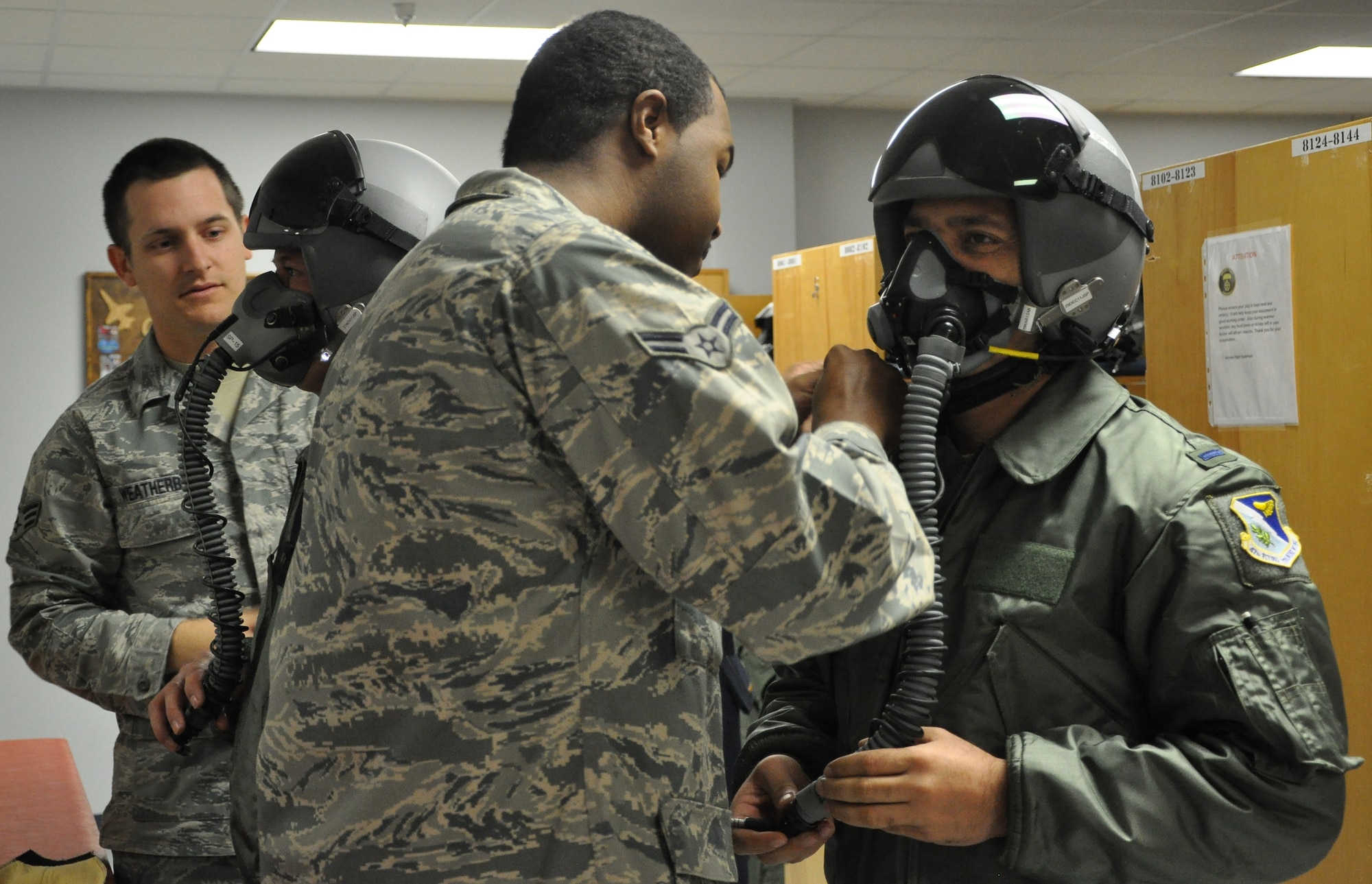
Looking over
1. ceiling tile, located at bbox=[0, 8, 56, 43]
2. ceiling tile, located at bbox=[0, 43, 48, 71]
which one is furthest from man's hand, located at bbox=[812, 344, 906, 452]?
ceiling tile, located at bbox=[0, 43, 48, 71]

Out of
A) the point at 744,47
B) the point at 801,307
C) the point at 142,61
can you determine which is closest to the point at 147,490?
the point at 801,307

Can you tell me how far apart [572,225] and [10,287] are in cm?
668

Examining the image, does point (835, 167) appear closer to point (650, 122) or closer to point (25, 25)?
point (25, 25)

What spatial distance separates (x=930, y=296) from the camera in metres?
1.38

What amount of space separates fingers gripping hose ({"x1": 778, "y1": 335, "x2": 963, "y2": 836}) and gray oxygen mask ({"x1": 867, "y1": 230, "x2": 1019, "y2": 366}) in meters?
0.12

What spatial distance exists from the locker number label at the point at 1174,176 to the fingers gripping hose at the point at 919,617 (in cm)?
147

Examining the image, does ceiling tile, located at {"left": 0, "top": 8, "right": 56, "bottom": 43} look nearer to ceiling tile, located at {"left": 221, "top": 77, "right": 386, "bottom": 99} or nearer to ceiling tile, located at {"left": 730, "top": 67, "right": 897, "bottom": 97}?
ceiling tile, located at {"left": 221, "top": 77, "right": 386, "bottom": 99}

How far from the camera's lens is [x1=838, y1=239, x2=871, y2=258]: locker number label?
4.19m

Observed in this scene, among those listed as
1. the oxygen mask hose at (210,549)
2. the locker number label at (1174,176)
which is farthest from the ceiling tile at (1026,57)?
the oxygen mask hose at (210,549)

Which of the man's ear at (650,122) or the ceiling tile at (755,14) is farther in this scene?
the ceiling tile at (755,14)

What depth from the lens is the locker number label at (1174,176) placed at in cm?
249

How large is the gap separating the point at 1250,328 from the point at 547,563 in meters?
1.78

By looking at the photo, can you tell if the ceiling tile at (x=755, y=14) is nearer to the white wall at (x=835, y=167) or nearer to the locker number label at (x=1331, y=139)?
the white wall at (x=835, y=167)

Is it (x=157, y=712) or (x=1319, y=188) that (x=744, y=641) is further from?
(x=1319, y=188)
